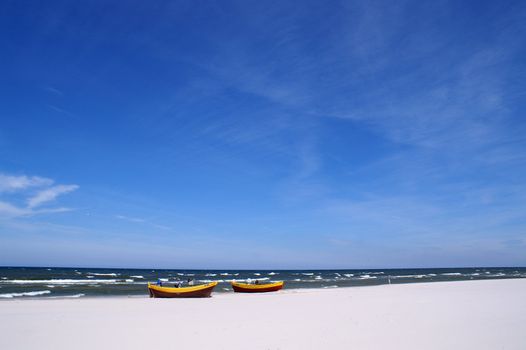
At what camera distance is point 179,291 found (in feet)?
84.8

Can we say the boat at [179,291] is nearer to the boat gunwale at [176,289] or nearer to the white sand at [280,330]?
the boat gunwale at [176,289]

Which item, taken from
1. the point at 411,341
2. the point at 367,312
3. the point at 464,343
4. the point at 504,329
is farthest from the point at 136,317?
the point at 504,329

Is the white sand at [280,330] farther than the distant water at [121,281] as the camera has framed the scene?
No

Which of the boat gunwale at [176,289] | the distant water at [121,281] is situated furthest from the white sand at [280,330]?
the distant water at [121,281]

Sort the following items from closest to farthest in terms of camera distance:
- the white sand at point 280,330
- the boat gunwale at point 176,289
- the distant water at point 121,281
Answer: the white sand at point 280,330 → the boat gunwale at point 176,289 → the distant water at point 121,281

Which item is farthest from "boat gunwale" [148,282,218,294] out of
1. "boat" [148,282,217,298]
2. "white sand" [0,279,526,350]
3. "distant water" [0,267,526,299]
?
"white sand" [0,279,526,350]

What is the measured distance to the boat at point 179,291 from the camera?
25297 mm

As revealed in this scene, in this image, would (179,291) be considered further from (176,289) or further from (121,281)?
(121,281)

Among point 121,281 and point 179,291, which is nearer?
point 179,291

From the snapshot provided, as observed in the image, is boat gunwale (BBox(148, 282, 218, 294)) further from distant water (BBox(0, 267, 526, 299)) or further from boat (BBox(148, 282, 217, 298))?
distant water (BBox(0, 267, 526, 299))

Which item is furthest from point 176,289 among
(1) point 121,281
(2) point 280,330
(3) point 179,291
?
(1) point 121,281

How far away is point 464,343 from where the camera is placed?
8.59 metres

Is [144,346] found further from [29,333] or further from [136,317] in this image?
[136,317]

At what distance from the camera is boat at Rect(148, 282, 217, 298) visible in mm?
25297
